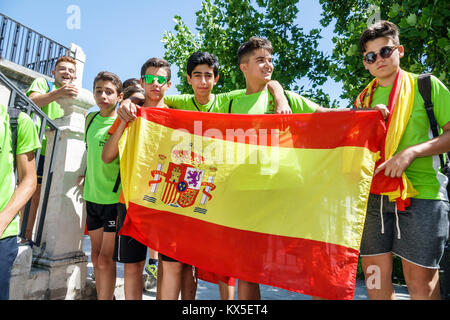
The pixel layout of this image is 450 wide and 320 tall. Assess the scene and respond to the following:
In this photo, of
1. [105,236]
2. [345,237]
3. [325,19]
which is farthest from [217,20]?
[345,237]

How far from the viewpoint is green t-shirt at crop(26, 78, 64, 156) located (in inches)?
145

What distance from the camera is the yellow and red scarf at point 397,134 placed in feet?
6.70

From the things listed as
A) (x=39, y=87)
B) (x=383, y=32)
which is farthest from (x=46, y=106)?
(x=383, y=32)

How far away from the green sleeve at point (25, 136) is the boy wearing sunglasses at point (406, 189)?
7.63ft

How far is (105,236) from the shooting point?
10.0 ft

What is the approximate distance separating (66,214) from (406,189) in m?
3.39

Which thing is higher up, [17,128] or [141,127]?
[141,127]

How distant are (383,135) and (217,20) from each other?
26.0 feet

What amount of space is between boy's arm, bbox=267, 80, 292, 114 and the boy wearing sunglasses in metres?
0.69

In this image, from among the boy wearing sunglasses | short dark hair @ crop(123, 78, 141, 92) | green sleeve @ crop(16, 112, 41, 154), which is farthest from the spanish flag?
short dark hair @ crop(123, 78, 141, 92)

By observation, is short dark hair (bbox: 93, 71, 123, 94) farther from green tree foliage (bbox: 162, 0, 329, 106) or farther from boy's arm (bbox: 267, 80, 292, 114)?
green tree foliage (bbox: 162, 0, 329, 106)

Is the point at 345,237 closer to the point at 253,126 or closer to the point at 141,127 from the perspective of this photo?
the point at 253,126

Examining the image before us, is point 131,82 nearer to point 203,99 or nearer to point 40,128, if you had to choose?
point 40,128
